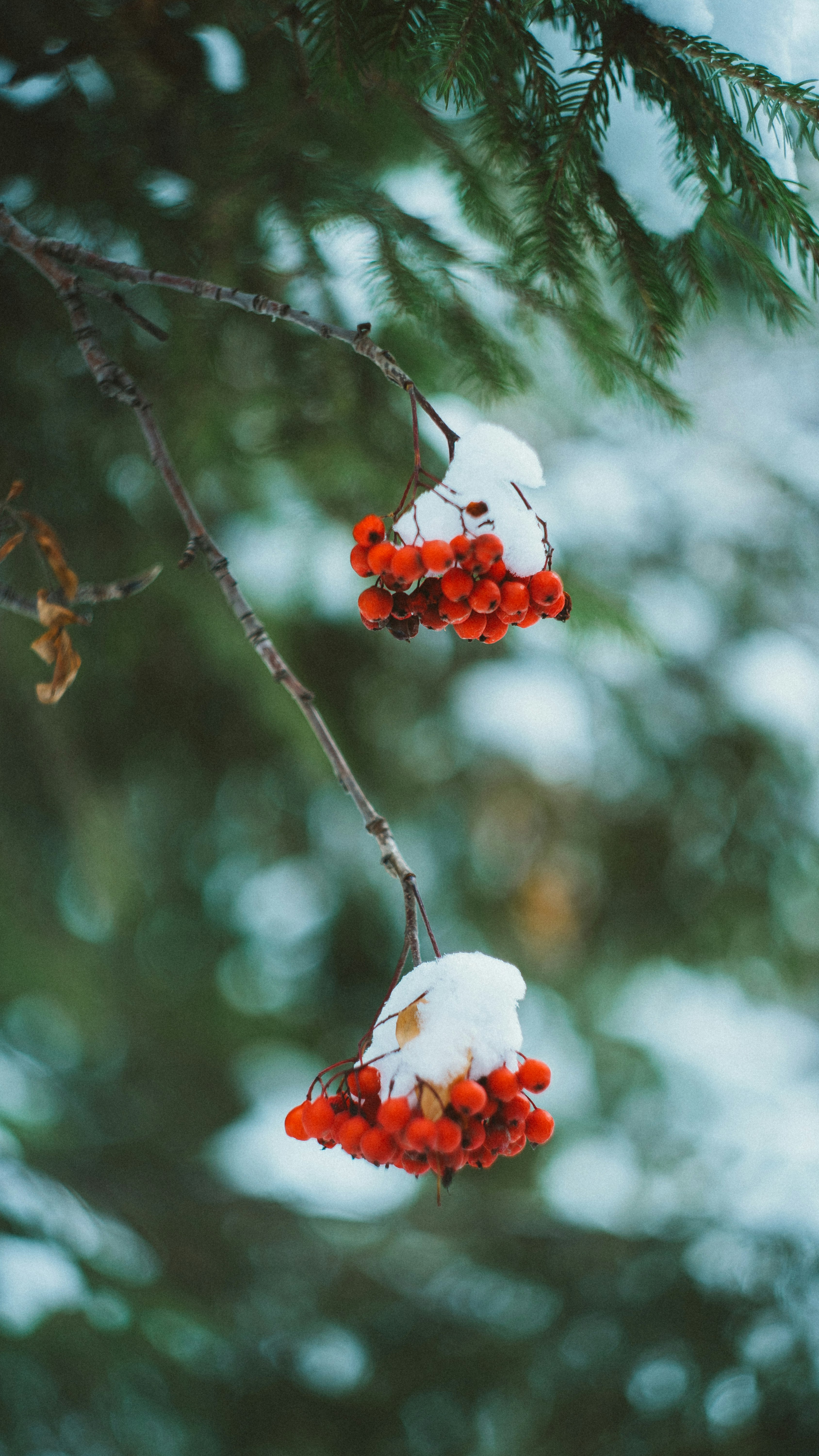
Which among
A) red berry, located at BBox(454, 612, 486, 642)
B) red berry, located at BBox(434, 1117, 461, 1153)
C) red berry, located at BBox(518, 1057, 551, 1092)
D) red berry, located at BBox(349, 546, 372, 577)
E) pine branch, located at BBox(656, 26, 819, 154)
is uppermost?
pine branch, located at BBox(656, 26, 819, 154)

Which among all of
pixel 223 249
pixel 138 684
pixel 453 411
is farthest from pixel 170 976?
pixel 223 249

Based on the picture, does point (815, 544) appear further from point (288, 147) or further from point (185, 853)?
point (185, 853)

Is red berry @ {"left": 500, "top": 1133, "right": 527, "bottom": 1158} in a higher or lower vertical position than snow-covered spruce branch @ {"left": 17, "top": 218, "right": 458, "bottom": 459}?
lower

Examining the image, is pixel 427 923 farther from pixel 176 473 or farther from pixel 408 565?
pixel 176 473

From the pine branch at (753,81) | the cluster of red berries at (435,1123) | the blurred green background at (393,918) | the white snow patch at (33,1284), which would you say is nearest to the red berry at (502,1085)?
the cluster of red berries at (435,1123)

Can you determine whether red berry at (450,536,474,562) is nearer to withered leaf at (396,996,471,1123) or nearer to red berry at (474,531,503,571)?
red berry at (474,531,503,571)

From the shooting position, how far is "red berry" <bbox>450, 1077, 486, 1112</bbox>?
2.08 ft

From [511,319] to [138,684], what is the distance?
1.23 meters

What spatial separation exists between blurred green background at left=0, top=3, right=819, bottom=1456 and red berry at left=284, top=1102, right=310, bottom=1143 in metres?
1.11

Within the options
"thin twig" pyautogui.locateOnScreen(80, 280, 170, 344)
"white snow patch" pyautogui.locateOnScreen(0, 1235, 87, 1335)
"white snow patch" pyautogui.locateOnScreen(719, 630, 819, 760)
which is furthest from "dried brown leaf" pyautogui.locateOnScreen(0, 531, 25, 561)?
"white snow patch" pyautogui.locateOnScreen(719, 630, 819, 760)

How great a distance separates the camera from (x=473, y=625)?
2.47 ft

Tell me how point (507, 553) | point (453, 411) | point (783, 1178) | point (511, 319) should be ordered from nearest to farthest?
point (507, 553)
point (511, 319)
point (453, 411)
point (783, 1178)

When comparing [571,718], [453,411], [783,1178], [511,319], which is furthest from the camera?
[571,718]

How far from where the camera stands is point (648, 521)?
232cm
